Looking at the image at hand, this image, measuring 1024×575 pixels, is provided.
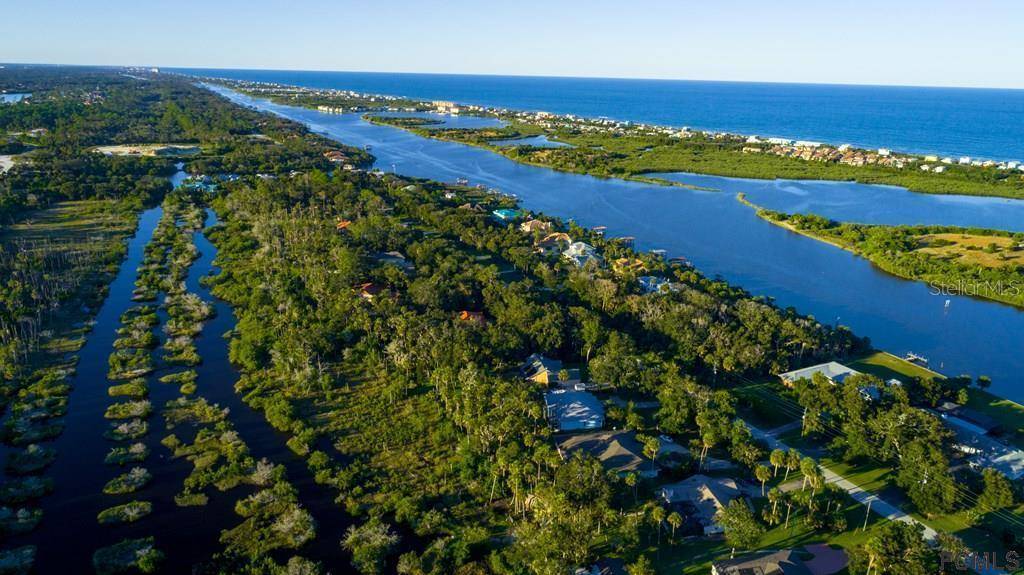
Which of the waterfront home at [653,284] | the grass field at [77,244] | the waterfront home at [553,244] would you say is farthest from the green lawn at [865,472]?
the grass field at [77,244]

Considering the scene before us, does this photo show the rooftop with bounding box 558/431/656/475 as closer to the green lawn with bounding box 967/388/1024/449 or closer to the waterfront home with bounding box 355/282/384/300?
the green lawn with bounding box 967/388/1024/449

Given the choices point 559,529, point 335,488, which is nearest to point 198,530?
point 335,488

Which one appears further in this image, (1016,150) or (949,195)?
(1016,150)

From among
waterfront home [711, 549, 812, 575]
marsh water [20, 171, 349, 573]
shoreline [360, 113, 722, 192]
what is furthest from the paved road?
shoreline [360, 113, 722, 192]

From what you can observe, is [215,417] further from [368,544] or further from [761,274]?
[761,274]

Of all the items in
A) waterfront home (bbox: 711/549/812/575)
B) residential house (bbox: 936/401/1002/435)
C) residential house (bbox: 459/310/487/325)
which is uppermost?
residential house (bbox: 459/310/487/325)

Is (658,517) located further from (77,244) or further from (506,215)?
(77,244)
